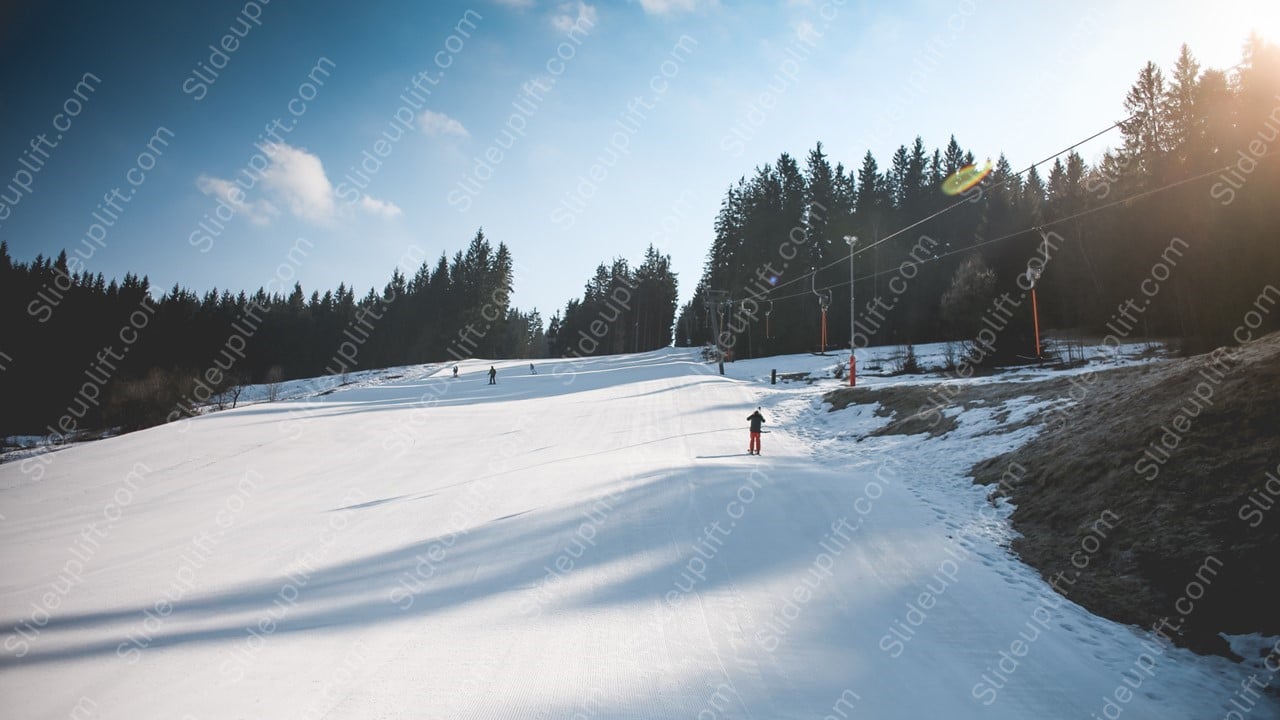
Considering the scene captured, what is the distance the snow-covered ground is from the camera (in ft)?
12.7

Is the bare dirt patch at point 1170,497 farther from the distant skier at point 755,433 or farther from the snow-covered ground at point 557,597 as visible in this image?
the distant skier at point 755,433

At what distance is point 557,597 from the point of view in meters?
5.52

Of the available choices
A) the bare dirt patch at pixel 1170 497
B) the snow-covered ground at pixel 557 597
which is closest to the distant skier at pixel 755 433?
the snow-covered ground at pixel 557 597

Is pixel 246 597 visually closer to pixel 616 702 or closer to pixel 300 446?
pixel 616 702

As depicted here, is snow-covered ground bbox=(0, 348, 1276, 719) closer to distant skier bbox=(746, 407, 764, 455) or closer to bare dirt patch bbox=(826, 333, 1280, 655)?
bare dirt patch bbox=(826, 333, 1280, 655)

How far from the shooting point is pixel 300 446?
15102mm

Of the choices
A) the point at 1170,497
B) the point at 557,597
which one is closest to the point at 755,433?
the point at 1170,497

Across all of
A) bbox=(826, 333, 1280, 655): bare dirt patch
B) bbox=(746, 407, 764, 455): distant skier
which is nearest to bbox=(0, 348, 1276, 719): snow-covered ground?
bbox=(826, 333, 1280, 655): bare dirt patch

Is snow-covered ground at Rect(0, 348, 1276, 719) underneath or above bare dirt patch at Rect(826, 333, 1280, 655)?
underneath

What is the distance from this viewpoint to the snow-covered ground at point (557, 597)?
12.7 feet

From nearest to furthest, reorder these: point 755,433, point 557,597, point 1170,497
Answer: point 557,597 < point 1170,497 < point 755,433

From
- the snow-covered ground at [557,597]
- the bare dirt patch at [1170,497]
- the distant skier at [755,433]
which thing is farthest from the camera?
the distant skier at [755,433]

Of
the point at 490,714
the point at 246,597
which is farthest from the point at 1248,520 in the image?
the point at 246,597

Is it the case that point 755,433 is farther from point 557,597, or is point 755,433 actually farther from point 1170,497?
point 557,597
